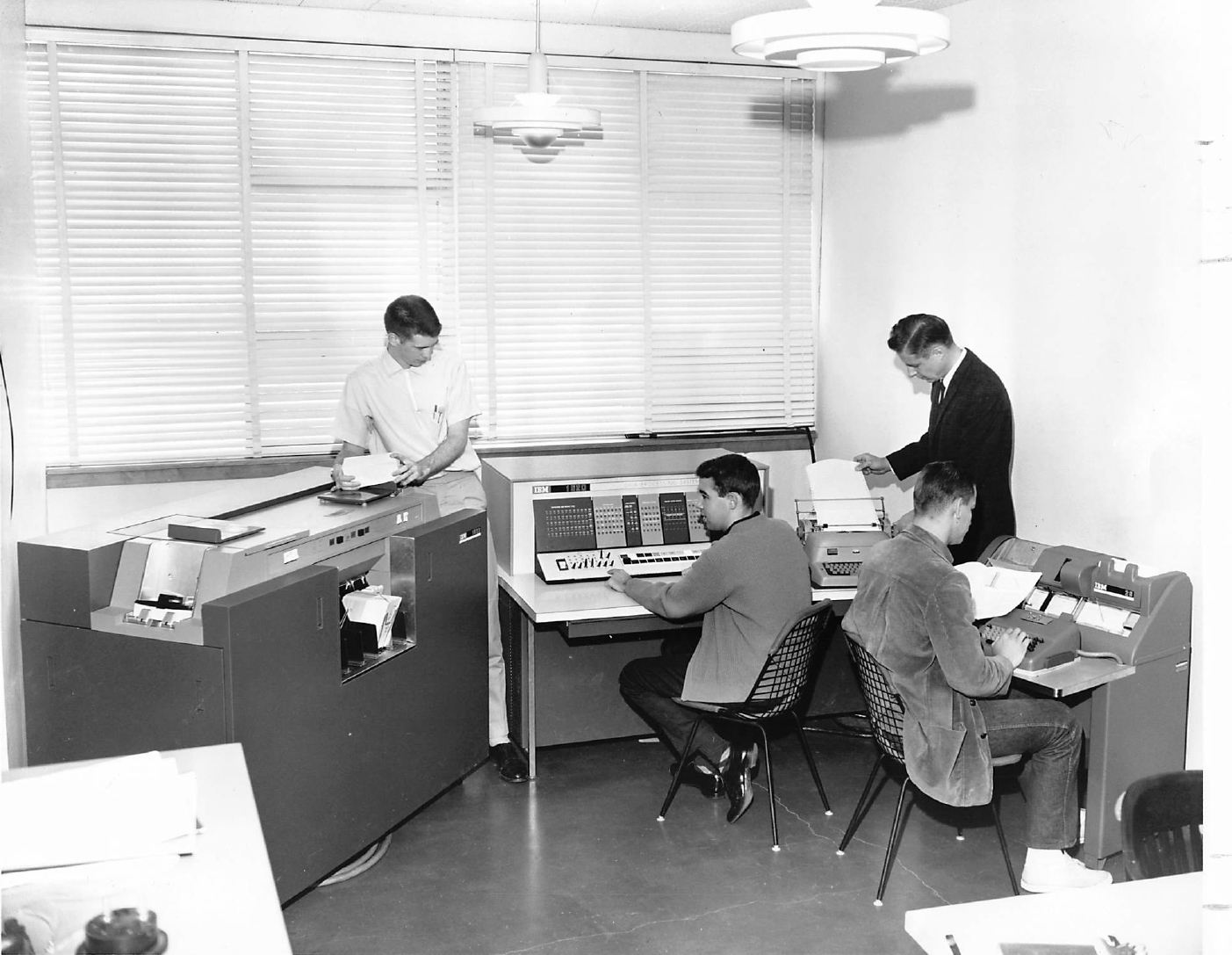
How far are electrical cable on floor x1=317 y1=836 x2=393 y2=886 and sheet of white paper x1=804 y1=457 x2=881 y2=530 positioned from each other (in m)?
1.98

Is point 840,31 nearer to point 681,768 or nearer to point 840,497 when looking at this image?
point 840,497

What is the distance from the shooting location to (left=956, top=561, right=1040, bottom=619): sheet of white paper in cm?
382

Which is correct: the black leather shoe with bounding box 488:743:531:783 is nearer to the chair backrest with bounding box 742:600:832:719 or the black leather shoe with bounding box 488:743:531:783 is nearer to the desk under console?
the desk under console

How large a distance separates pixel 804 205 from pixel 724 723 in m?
2.96

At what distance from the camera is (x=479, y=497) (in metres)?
4.93

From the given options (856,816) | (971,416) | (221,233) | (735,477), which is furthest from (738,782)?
(221,233)

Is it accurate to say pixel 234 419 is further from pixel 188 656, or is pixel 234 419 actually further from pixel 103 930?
pixel 103 930

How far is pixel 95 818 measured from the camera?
2189 millimetres

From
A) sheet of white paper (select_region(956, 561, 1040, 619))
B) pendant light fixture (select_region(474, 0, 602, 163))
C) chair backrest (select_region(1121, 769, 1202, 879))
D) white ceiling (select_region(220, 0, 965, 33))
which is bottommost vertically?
chair backrest (select_region(1121, 769, 1202, 879))

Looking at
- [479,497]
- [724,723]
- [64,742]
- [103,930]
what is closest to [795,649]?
[724,723]

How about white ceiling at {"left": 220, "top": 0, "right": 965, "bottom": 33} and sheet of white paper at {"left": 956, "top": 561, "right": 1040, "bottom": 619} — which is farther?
white ceiling at {"left": 220, "top": 0, "right": 965, "bottom": 33}

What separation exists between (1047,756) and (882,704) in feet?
1.64

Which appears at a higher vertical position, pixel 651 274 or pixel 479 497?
pixel 651 274

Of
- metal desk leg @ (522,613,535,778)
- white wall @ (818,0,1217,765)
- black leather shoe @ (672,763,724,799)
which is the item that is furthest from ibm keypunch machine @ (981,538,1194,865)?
metal desk leg @ (522,613,535,778)
